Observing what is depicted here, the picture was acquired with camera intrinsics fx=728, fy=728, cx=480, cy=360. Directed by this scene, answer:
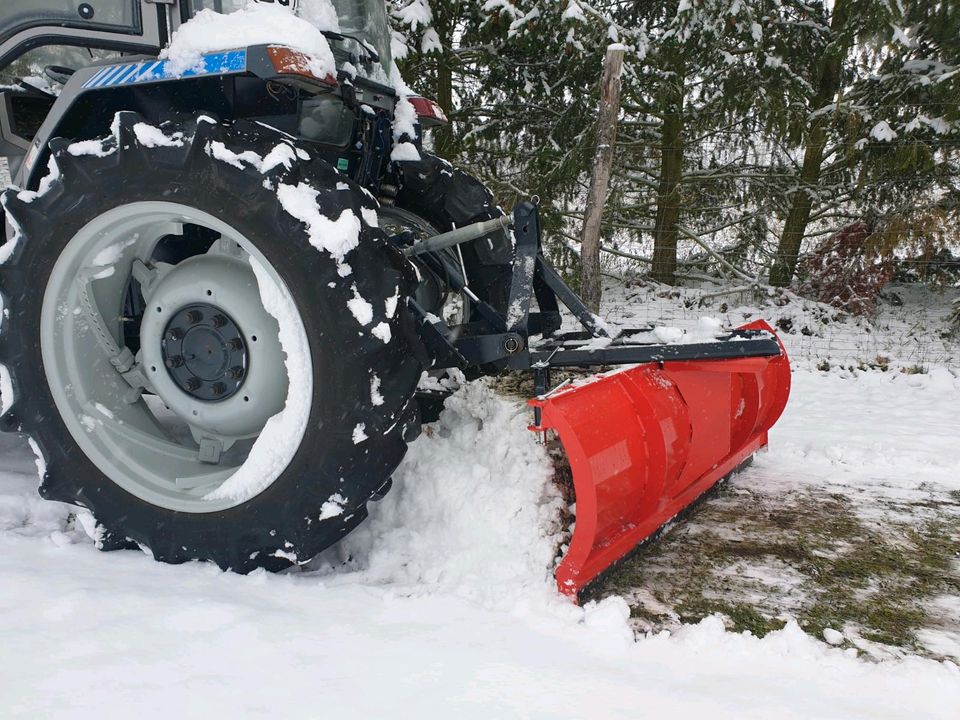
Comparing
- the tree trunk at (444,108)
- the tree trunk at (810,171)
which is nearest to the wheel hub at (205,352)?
the tree trunk at (444,108)

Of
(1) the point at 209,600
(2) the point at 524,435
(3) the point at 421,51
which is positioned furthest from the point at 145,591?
(3) the point at 421,51

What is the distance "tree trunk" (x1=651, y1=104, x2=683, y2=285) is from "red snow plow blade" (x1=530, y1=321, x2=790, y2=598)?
19.2 feet

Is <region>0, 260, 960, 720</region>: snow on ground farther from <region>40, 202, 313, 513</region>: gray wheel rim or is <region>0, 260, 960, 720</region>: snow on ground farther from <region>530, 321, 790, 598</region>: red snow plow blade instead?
<region>40, 202, 313, 513</region>: gray wheel rim

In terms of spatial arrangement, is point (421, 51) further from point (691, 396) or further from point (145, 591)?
point (145, 591)

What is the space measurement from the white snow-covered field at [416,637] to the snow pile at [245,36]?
4.54ft

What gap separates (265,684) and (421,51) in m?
6.72

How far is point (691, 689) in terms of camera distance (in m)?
1.77

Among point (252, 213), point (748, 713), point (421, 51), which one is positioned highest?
point (421, 51)

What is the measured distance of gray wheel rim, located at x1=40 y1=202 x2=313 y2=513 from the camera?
2.15m

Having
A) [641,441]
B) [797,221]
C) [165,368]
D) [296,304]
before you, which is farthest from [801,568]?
[797,221]

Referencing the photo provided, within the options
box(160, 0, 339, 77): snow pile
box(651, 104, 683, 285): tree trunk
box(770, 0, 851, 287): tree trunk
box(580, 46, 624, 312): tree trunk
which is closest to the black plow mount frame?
box(160, 0, 339, 77): snow pile

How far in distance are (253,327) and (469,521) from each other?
0.94 metres

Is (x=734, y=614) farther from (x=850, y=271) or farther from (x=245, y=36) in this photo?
(x=850, y=271)

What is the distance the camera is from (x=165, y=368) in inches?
95.4
